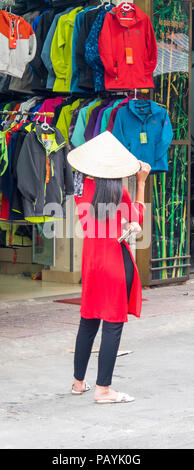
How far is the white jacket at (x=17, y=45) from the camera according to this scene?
889cm

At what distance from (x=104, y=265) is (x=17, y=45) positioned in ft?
12.5

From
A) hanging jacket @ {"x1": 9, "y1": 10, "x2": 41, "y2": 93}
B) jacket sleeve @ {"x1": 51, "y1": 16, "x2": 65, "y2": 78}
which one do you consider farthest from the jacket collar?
hanging jacket @ {"x1": 9, "y1": 10, "x2": 41, "y2": 93}

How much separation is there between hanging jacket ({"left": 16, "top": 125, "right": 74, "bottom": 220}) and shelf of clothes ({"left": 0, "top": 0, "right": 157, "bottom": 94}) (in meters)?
0.77

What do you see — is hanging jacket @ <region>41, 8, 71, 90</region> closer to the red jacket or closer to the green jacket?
the red jacket

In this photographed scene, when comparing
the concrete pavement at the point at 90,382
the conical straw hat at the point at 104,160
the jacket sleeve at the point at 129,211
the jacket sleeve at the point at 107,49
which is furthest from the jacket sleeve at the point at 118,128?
the jacket sleeve at the point at 129,211

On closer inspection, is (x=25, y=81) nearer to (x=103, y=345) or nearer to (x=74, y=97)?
(x=74, y=97)

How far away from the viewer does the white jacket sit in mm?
8891

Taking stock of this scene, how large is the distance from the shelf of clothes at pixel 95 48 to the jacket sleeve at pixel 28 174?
0.86m

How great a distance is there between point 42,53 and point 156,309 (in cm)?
320

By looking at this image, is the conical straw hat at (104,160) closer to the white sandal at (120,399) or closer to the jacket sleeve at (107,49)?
the white sandal at (120,399)

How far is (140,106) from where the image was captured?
31.9 feet

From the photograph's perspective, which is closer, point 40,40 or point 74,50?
point 74,50

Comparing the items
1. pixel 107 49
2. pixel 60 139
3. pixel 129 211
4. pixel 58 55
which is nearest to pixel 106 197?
pixel 129 211

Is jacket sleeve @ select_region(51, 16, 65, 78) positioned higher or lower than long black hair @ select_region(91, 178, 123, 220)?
higher
